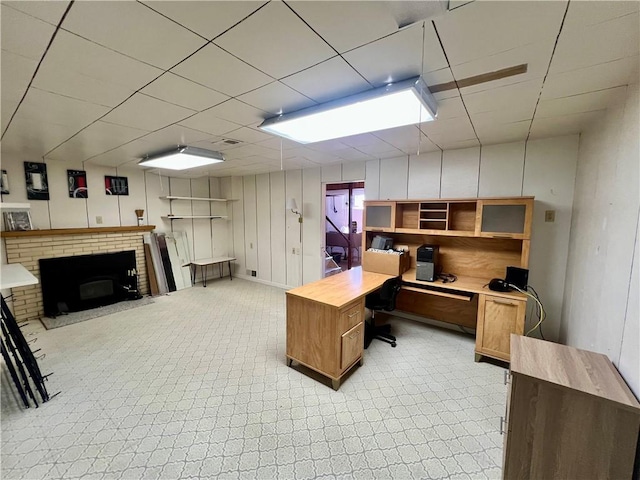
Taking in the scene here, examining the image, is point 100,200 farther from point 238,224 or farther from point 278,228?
point 278,228

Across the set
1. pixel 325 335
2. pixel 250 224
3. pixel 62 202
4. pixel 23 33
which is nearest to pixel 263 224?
pixel 250 224

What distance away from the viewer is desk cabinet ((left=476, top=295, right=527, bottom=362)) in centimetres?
263

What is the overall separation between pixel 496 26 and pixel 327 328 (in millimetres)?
2285

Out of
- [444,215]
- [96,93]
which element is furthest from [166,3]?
[444,215]

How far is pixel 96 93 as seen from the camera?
1778 millimetres

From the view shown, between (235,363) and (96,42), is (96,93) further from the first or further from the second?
(235,363)

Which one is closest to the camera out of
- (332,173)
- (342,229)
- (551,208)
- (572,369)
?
(572,369)

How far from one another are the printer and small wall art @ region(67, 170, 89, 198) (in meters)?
5.49

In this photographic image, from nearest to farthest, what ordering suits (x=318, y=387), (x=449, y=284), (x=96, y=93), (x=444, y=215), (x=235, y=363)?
(x=96, y=93), (x=318, y=387), (x=235, y=363), (x=449, y=284), (x=444, y=215)

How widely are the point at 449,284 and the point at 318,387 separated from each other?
6.32ft

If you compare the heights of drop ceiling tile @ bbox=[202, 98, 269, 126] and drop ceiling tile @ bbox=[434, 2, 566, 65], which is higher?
drop ceiling tile @ bbox=[202, 98, 269, 126]

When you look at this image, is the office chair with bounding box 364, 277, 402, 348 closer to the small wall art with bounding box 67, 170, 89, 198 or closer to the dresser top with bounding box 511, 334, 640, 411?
the dresser top with bounding box 511, 334, 640, 411

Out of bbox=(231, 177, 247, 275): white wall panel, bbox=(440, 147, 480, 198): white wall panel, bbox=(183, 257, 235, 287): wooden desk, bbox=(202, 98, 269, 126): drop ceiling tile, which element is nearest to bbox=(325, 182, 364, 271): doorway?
bbox=(231, 177, 247, 275): white wall panel

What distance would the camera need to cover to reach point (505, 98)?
1889 millimetres
